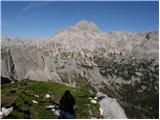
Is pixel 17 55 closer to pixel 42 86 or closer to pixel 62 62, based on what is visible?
pixel 42 86

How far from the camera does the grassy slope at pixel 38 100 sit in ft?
96.6

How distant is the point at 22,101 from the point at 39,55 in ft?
192

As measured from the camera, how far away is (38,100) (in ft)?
120

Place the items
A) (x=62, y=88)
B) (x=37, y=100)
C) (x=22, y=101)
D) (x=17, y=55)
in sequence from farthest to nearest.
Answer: (x=17, y=55) → (x=62, y=88) → (x=37, y=100) → (x=22, y=101)

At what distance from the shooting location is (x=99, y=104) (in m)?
38.0

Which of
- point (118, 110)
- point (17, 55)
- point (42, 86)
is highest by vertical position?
point (17, 55)

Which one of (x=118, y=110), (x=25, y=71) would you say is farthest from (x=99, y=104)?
(x=25, y=71)

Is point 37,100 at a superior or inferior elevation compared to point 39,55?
inferior

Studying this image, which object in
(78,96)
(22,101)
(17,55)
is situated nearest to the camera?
(22,101)

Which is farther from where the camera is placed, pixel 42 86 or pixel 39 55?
pixel 39 55

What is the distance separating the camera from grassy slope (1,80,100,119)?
29439 millimetres

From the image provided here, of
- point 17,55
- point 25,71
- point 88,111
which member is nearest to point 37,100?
point 88,111

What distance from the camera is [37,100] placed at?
3644 cm

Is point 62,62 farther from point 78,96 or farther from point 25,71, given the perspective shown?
point 78,96
